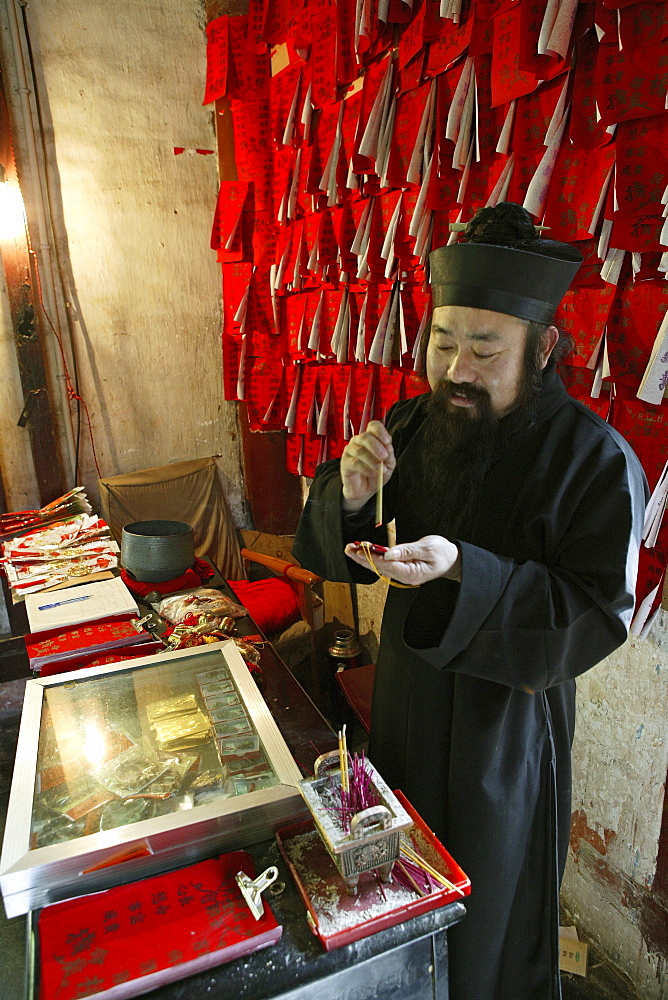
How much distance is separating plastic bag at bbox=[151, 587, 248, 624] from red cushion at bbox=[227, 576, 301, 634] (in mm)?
1360

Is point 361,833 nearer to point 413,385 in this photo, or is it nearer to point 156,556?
point 156,556

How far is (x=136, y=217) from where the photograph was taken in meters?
4.33

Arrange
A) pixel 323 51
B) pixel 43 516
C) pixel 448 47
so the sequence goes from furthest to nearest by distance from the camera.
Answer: pixel 43 516
pixel 323 51
pixel 448 47

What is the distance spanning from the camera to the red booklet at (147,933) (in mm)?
995

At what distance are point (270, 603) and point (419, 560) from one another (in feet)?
9.72

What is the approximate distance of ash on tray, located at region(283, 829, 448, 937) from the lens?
1084mm

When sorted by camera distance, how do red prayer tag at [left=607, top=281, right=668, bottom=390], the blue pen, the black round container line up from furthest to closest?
the black round container < the blue pen < red prayer tag at [left=607, top=281, right=668, bottom=390]

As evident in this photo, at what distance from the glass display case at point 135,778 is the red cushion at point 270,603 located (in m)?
2.21

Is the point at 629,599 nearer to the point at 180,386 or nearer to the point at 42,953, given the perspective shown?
the point at 42,953

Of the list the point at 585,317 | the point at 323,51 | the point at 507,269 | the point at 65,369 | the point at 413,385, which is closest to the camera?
the point at 507,269

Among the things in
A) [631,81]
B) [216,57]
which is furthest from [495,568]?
[216,57]

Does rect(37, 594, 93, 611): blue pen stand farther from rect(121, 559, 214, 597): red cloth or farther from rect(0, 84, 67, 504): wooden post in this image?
rect(0, 84, 67, 504): wooden post

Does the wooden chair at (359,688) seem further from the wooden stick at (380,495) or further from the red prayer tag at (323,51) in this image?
the red prayer tag at (323,51)

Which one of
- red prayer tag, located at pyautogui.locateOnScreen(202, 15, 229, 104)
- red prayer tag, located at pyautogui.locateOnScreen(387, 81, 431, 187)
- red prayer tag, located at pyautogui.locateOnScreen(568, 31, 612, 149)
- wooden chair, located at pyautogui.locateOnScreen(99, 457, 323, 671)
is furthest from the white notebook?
red prayer tag, located at pyautogui.locateOnScreen(202, 15, 229, 104)
